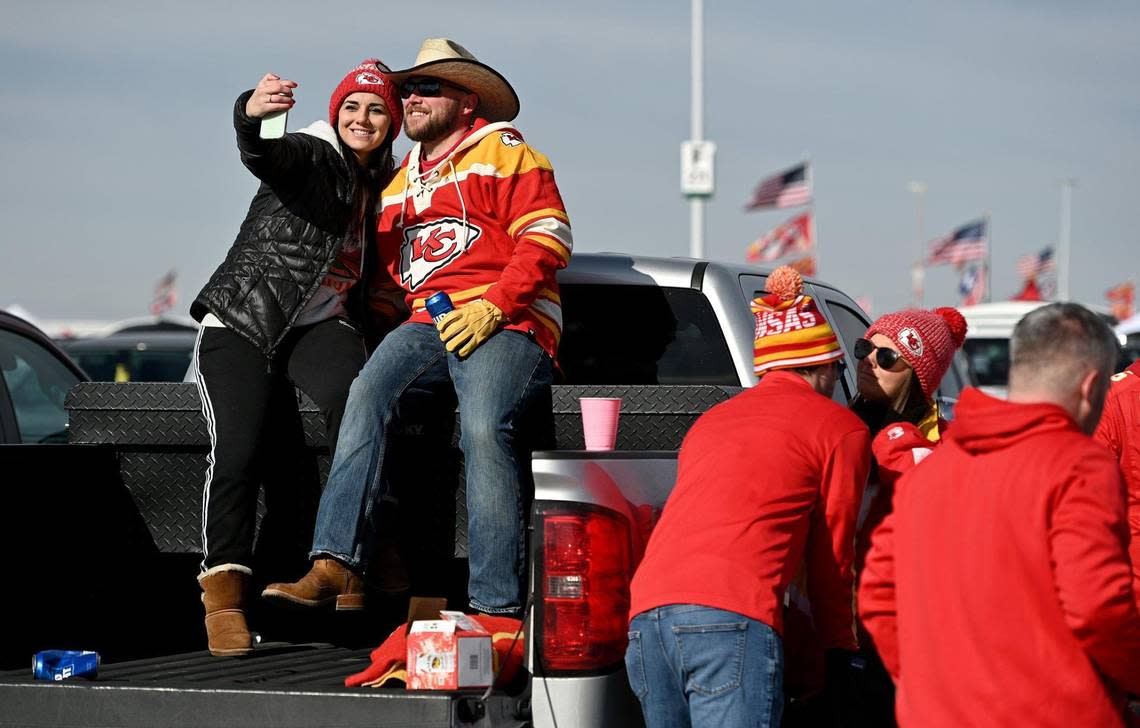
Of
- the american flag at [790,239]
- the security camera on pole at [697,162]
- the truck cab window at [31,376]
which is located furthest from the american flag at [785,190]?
the truck cab window at [31,376]

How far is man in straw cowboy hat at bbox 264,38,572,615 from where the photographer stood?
398cm

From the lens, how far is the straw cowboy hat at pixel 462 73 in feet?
15.9

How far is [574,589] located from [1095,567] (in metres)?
1.25

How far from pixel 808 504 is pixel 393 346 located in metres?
1.48

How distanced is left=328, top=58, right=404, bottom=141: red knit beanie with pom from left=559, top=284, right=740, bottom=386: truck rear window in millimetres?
1038

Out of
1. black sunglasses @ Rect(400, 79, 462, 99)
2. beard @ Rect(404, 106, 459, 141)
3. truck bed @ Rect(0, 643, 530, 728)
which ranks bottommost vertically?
truck bed @ Rect(0, 643, 530, 728)

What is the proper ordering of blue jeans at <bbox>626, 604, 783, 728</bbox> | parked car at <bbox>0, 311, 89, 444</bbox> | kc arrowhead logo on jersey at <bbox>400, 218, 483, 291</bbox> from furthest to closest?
parked car at <bbox>0, 311, 89, 444</bbox>
kc arrowhead logo on jersey at <bbox>400, 218, 483, 291</bbox>
blue jeans at <bbox>626, 604, 783, 728</bbox>

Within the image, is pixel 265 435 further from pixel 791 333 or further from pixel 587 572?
pixel 791 333

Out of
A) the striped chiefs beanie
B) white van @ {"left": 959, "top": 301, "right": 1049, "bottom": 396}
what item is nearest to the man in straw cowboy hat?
the striped chiefs beanie

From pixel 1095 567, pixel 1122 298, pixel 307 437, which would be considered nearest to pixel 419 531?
pixel 307 437

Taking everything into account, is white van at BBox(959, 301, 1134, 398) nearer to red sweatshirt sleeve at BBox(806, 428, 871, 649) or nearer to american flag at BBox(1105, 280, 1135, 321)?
red sweatshirt sleeve at BBox(806, 428, 871, 649)

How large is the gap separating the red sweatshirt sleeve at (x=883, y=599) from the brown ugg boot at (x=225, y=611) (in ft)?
6.11

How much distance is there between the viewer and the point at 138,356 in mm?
12656

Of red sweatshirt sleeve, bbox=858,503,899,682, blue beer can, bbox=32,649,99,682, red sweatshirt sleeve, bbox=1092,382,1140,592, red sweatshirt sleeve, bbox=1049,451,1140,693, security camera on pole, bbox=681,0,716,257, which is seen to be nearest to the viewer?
red sweatshirt sleeve, bbox=1049,451,1140,693
